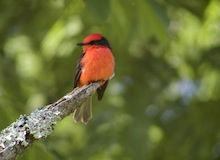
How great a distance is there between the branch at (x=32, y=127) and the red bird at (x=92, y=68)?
1.34 m

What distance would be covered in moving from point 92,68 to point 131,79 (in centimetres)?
189

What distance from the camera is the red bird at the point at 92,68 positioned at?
199 inches

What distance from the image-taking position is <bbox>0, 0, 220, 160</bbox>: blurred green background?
629 cm

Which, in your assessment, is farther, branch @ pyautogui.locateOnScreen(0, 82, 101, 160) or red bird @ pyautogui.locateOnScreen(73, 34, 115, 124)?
red bird @ pyautogui.locateOnScreen(73, 34, 115, 124)

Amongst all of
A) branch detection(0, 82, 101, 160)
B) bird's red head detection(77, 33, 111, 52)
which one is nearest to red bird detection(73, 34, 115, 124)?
bird's red head detection(77, 33, 111, 52)

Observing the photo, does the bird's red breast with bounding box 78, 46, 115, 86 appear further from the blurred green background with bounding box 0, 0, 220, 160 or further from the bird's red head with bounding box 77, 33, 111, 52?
the blurred green background with bounding box 0, 0, 220, 160

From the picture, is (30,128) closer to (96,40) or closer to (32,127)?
(32,127)

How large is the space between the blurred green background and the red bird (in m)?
0.25

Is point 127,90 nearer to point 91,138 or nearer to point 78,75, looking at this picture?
point 91,138

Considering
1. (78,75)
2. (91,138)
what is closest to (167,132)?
(91,138)

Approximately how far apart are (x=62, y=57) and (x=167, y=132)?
147cm

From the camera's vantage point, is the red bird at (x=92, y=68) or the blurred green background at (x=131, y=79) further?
the blurred green background at (x=131, y=79)

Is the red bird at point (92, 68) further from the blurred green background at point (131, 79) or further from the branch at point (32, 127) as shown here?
the branch at point (32, 127)

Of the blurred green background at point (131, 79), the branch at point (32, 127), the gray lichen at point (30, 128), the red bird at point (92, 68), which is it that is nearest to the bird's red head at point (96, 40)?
the red bird at point (92, 68)
